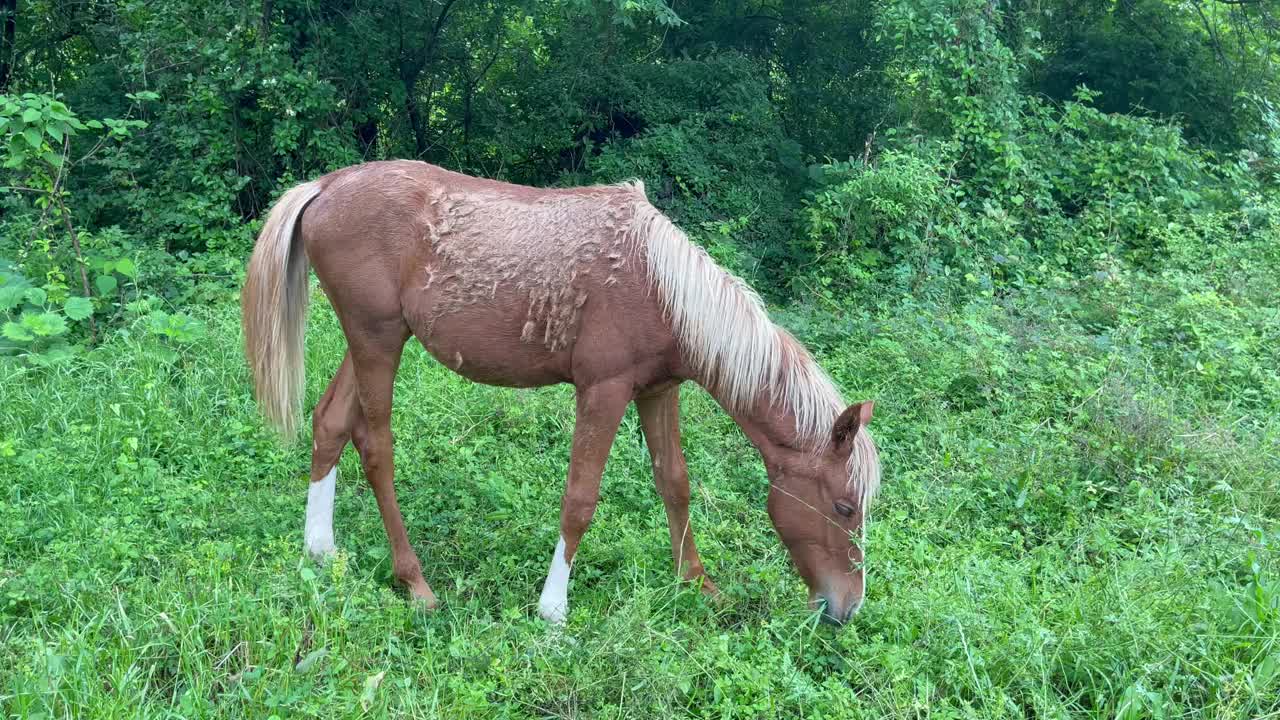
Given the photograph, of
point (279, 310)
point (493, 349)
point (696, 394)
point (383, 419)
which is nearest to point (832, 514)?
point (493, 349)

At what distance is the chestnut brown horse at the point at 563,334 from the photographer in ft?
10.5

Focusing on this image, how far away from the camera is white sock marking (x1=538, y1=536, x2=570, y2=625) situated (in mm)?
3270

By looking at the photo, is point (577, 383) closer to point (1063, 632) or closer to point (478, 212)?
point (478, 212)

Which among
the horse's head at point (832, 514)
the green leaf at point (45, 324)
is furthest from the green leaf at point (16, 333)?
the horse's head at point (832, 514)

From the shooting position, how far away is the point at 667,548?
378cm

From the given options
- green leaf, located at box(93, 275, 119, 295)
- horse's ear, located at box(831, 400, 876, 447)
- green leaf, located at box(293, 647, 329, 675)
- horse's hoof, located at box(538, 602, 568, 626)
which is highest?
horse's ear, located at box(831, 400, 876, 447)

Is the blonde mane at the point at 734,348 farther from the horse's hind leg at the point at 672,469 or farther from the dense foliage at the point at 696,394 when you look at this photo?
the dense foliage at the point at 696,394

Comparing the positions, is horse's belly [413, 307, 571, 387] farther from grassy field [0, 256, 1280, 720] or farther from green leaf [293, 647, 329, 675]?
green leaf [293, 647, 329, 675]

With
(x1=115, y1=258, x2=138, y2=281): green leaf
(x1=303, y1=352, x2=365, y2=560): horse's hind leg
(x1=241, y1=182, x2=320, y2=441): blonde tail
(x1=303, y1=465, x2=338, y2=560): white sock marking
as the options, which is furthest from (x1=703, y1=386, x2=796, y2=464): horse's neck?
(x1=115, y1=258, x2=138, y2=281): green leaf

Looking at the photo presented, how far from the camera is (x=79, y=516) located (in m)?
3.57

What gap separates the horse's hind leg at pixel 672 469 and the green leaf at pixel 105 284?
4192 millimetres

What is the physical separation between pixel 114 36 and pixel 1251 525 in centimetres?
961

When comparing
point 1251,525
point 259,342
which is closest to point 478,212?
point 259,342

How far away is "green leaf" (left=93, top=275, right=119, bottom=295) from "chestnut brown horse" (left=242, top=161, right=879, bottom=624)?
109 inches
